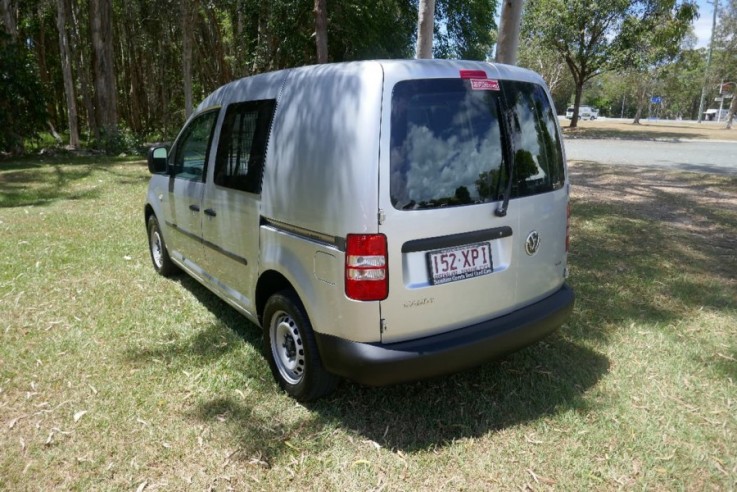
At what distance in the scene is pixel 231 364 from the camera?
12.1 feet

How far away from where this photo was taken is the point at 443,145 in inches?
107

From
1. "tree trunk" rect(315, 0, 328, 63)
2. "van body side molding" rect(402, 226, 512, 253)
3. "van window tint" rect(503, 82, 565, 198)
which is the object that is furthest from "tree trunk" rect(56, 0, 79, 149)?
"van body side molding" rect(402, 226, 512, 253)

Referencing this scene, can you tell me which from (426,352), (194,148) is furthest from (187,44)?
(426,352)

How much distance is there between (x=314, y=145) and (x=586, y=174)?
414 inches

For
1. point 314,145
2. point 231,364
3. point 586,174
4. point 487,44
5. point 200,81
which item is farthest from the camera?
point 200,81

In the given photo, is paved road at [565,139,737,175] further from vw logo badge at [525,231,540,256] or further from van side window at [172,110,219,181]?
van side window at [172,110,219,181]

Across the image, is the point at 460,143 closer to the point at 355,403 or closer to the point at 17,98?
the point at 355,403

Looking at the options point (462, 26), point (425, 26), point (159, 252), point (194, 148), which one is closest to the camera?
point (194, 148)

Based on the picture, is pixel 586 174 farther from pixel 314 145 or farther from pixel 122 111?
pixel 122 111

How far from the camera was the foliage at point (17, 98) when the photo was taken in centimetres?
1423

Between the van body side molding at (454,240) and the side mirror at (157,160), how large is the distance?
119 inches

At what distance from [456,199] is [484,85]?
2.15ft

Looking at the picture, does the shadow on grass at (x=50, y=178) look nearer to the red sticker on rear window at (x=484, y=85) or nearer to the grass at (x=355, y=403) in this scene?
the grass at (x=355, y=403)

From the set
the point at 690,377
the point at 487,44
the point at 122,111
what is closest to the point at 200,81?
the point at 122,111
